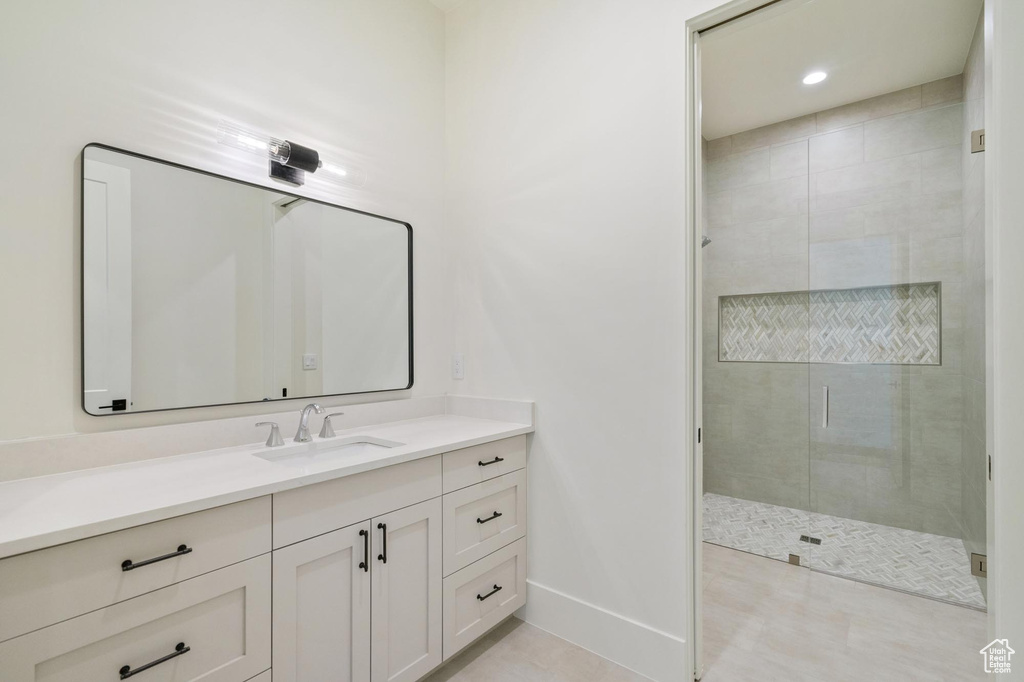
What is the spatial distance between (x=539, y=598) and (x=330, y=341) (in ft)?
4.67

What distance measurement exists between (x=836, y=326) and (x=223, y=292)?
308 centimetres

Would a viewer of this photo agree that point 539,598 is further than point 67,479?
Yes

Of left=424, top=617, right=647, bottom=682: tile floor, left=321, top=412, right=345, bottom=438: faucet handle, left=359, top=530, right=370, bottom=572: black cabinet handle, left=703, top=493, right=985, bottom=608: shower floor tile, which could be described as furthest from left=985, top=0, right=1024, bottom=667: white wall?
left=321, top=412, right=345, bottom=438: faucet handle

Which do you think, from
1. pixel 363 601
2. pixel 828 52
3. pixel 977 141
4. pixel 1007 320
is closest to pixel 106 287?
pixel 363 601

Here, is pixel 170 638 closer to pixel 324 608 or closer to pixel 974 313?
pixel 324 608

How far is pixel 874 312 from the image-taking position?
2.52 m

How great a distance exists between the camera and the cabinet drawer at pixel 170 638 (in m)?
0.88

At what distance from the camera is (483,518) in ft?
6.01

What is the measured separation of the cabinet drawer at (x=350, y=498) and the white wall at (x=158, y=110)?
60cm

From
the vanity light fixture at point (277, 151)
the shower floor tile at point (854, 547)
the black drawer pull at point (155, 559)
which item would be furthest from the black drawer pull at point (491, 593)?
the vanity light fixture at point (277, 151)

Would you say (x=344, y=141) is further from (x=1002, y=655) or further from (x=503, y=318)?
(x=1002, y=655)

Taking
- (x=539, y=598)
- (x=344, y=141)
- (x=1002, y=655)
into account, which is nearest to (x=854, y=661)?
(x=1002, y=655)

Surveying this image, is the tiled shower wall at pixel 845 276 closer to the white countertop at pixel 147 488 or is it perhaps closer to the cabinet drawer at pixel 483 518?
the cabinet drawer at pixel 483 518

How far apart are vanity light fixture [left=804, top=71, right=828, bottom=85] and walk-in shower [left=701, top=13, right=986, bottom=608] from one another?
31 cm
